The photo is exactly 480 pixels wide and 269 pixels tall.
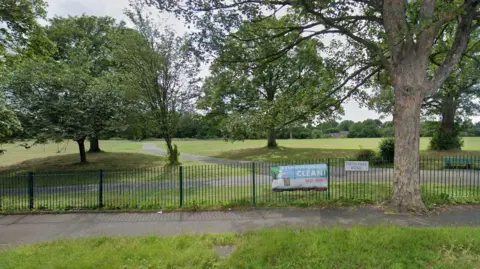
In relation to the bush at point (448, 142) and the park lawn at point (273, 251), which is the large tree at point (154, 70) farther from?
the bush at point (448, 142)

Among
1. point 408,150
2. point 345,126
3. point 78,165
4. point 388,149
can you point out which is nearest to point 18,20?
point 78,165

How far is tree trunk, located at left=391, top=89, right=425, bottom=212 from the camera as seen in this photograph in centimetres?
705

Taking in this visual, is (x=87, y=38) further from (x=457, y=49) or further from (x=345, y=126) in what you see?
(x=345, y=126)

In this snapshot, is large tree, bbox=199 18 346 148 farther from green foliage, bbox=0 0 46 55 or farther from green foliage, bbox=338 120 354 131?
green foliage, bbox=338 120 354 131

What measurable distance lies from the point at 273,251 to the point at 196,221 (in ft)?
9.42

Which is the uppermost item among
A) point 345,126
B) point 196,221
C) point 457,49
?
point 457,49

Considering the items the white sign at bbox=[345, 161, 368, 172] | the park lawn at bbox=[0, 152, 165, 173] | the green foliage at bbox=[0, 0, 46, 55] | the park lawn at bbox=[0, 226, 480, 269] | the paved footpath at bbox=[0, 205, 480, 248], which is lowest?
the park lawn at bbox=[0, 152, 165, 173]

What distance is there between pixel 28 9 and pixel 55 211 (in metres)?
9.79

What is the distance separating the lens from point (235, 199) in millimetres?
8484

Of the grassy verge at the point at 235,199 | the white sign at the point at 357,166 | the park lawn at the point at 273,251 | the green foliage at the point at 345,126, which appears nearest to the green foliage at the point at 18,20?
the grassy verge at the point at 235,199

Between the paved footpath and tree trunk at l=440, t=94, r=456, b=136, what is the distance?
19778 millimetres

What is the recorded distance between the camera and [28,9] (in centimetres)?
1162

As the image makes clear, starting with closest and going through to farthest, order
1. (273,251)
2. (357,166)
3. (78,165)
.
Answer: (273,251)
(357,166)
(78,165)

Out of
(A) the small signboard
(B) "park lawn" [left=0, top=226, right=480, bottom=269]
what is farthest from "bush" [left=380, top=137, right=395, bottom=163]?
(B) "park lawn" [left=0, top=226, right=480, bottom=269]
